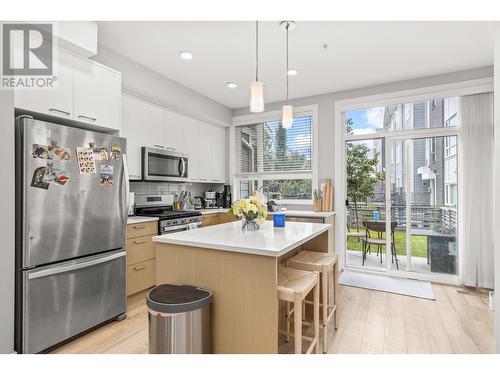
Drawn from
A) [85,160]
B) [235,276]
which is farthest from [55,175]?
[235,276]

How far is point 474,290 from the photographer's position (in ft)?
11.0

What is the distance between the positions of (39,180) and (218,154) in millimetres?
3178

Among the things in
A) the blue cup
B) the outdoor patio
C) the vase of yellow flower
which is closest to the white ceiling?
the vase of yellow flower

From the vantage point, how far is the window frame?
4.33 m

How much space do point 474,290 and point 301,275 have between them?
2.84 m

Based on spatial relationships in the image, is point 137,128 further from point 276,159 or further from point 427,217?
point 427,217

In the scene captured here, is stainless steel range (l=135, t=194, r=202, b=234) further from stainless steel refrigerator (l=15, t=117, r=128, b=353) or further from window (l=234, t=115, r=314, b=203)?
window (l=234, t=115, r=314, b=203)

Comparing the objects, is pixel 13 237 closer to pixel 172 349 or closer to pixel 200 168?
pixel 172 349

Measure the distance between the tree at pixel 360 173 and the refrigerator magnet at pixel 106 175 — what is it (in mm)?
3310

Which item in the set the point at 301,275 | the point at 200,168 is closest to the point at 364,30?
the point at 301,275

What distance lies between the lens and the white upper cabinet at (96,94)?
2.37 m

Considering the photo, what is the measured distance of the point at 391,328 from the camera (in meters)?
2.43

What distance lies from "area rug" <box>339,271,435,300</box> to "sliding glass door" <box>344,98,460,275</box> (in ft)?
0.77
